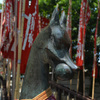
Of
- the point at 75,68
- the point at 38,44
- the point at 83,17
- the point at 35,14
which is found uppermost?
the point at 83,17

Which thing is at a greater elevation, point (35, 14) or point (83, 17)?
point (83, 17)

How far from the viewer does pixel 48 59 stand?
1.52 metres

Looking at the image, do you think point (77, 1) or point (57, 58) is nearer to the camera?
point (57, 58)

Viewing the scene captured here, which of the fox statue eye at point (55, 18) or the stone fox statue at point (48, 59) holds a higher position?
the fox statue eye at point (55, 18)

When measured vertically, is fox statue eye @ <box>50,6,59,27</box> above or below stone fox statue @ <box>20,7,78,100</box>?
above

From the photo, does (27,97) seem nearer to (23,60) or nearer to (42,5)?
(23,60)

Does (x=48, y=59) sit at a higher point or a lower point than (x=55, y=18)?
lower

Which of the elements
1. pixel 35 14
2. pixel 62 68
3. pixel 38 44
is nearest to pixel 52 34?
pixel 38 44

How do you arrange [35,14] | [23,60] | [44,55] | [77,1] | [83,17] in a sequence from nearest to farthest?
[44,55] < [23,60] < [35,14] < [83,17] < [77,1]

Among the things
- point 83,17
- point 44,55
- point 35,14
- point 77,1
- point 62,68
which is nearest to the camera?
point 62,68

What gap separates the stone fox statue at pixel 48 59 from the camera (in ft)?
4.70

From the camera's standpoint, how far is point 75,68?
141 centimetres

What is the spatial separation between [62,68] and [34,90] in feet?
1.22

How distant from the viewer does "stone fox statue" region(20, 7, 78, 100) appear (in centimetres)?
143
